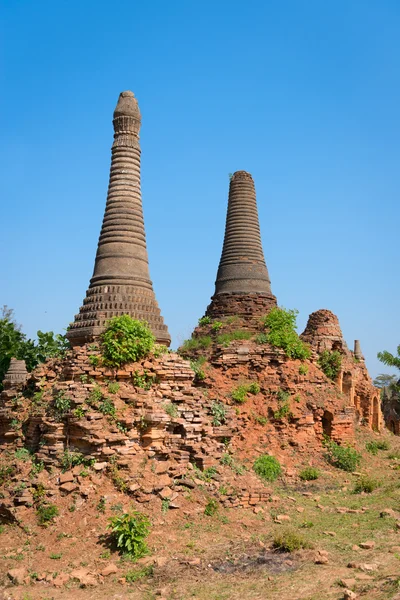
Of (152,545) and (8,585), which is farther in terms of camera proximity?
(152,545)

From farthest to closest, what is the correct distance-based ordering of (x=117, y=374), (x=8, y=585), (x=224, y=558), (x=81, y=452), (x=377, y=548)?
1. (x=117, y=374)
2. (x=81, y=452)
3. (x=377, y=548)
4. (x=224, y=558)
5. (x=8, y=585)

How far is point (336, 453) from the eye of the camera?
18984mm

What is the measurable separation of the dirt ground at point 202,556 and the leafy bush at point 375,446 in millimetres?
8194

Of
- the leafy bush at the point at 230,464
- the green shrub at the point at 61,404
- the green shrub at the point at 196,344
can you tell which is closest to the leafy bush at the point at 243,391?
the green shrub at the point at 196,344

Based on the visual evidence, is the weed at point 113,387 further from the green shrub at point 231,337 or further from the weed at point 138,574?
the green shrub at point 231,337

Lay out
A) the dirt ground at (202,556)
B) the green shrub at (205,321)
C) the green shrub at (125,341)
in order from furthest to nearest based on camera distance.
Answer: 1. the green shrub at (205,321)
2. the green shrub at (125,341)
3. the dirt ground at (202,556)

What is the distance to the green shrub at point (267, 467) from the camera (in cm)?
1659

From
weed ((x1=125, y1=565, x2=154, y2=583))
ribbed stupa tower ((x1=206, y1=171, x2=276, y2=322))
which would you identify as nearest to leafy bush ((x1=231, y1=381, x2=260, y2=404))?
ribbed stupa tower ((x1=206, y1=171, x2=276, y2=322))

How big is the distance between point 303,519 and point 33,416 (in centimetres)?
635

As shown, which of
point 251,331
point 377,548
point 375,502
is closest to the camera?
point 377,548

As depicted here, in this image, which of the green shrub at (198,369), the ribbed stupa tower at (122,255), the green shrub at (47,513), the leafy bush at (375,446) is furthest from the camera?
the leafy bush at (375,446)

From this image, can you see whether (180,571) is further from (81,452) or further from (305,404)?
(305,404)

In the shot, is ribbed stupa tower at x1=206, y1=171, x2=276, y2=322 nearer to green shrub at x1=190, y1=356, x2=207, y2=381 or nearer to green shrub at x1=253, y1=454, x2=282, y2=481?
green shrub at x1=190, y1=356, x2=207, y2=381

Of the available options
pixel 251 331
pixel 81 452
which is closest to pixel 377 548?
pixel 81 452
